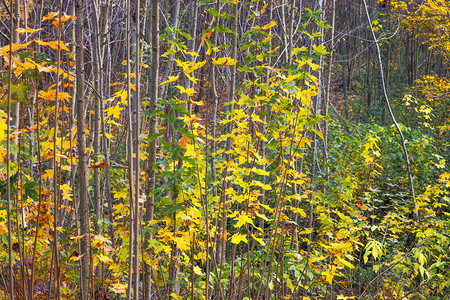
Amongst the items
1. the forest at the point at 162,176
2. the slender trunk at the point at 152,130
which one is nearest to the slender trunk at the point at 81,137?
the forest at the point at 162,176

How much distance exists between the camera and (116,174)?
10.3ft

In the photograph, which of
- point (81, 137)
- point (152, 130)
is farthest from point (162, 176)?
point (81, 137)

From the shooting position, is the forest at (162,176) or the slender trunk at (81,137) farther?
the slender trunk at (81,137)

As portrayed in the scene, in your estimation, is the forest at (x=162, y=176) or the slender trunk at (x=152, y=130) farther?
the slender trunk at (x=152, y=130)

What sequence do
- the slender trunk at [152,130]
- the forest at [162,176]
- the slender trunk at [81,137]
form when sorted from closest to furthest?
1. the forest at [162,176]
2. the slender trunk at [81,137]
3. the slender trunk at [152,130]

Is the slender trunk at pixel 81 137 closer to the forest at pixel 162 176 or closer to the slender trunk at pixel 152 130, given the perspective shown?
the forest at pixel 162 176

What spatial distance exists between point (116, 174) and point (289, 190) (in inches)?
58.2

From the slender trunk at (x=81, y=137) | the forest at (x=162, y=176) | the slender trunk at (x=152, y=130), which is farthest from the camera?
the slender trunk at (x=152, y=130)

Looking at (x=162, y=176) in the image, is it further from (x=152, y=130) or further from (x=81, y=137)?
(x=81, y=137)

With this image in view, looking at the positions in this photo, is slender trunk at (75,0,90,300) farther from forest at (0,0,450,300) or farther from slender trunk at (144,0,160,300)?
slender trunk at (144,0,160,300)

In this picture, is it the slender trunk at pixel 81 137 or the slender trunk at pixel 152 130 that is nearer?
the slender trunk at pixel 81 137

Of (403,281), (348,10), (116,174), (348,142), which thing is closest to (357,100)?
(348,10)

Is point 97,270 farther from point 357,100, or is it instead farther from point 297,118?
point 357,100

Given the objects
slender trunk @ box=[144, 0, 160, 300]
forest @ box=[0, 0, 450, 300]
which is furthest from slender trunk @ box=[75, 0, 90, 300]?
slender trunk @ box=[144, 0, 160, 300]
